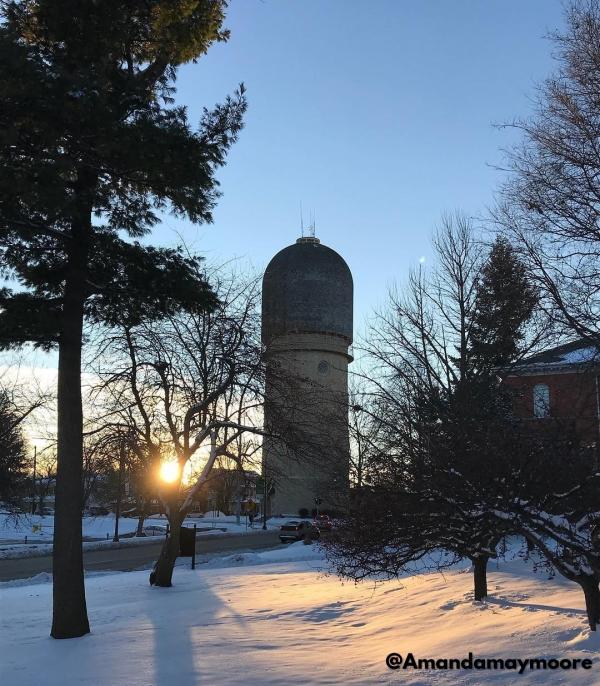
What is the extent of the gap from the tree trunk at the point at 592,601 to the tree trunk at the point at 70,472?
22.9 feet

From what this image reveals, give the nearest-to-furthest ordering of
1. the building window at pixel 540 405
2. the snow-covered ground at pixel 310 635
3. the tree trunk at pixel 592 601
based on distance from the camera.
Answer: the snow-covered ground at pixel 310 635 < the tree trunk at pixel 592 601 < the building window at pixel 540 405

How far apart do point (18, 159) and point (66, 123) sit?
2.72 feet

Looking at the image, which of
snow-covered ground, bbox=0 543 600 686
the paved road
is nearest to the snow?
snow-covered ground, bbox=0 543 600 686

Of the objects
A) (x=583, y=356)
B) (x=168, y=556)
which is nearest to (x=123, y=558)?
(x=168, y=556)

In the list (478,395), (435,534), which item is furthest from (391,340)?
(435,534)

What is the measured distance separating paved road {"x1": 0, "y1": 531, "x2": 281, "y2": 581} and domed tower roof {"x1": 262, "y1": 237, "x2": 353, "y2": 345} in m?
18.1

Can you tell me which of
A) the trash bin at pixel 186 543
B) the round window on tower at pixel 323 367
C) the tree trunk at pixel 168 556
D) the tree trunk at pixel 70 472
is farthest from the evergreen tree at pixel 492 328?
the round window on tower at pixel 323 367

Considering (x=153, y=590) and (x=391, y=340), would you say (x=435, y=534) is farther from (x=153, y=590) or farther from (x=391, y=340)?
(x=391, y=340)

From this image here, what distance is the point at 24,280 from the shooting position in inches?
436

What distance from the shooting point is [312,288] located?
171 feet

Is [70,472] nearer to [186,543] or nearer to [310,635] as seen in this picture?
[310,635]

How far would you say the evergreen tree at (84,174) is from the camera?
891 centimetres

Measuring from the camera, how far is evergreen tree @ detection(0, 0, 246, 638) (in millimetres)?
8906

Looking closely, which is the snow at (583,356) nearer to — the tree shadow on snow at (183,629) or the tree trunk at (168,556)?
the tree shadow on snow at (183,629)
